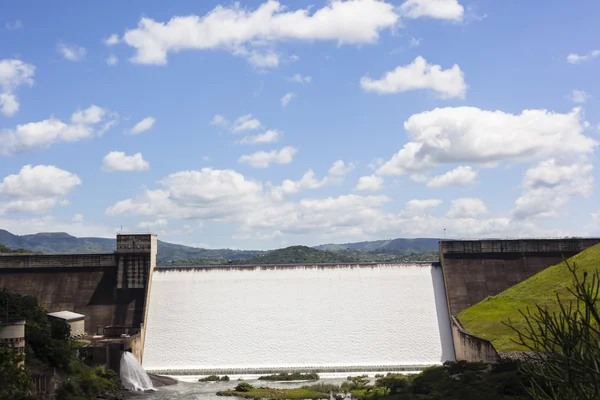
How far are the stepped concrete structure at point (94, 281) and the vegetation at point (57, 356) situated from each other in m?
9.28

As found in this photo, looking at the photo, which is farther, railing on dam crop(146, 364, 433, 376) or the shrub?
railing on dam crop(146, 364, 433, 376)

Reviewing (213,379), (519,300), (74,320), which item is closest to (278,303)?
(213,379)

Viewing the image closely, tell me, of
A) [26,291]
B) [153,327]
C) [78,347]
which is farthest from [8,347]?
[26,291]

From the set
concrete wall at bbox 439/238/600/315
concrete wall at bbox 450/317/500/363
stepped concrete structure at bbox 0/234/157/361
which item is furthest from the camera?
concrete wall at bbox 439/238/600/315

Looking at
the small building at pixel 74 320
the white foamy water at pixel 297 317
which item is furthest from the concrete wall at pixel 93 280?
the small building at pixel 74 320

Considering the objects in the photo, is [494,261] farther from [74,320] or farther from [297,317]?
[74,320]

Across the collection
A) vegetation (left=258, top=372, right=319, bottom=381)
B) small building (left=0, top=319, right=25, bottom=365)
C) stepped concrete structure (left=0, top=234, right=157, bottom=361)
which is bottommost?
vegetation (left=258, top=372, right=319, bottom=381)

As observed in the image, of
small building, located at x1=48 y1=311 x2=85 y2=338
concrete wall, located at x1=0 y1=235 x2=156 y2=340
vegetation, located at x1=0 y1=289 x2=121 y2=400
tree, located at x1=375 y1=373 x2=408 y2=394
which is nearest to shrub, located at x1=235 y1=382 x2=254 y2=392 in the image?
vegetation, located at x1=0 y1=289 x2=121 y2=400

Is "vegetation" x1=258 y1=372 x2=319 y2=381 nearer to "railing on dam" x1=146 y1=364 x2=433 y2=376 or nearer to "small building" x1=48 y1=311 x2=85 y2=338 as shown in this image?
"railing on dam" x1=146 y1=364 x2=433 y2=376

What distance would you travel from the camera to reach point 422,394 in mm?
37812

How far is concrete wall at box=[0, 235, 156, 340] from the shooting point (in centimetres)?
5741

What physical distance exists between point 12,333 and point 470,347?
31.6 meters

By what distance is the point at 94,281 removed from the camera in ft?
195

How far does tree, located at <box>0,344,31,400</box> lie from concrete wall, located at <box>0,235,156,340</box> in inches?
891
